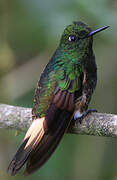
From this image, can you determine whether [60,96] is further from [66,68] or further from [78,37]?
[78,37]

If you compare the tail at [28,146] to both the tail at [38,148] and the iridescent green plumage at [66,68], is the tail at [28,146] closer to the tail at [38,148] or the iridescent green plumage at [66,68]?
the tail at [38,148]

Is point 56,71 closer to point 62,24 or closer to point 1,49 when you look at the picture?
point 62,24

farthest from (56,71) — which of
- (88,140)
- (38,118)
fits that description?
(88,140)

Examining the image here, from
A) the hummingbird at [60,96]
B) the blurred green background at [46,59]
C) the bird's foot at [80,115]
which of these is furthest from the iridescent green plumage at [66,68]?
the blurred green background at [46,59]

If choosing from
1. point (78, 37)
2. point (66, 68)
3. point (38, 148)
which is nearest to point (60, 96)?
point (66, 68)

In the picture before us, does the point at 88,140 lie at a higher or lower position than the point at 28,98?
lower

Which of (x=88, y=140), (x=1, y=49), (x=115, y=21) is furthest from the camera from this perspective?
(x=1, y=49)

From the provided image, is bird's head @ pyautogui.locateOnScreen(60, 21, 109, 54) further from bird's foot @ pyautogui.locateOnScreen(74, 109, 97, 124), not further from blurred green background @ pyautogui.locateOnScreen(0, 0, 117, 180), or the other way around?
bird's foot @ pyautogui.locateOnScreen(74, 109, 97, 124)
